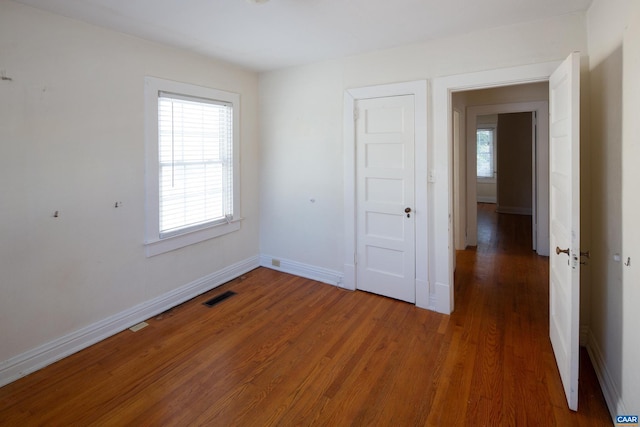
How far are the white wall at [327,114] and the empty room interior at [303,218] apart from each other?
0.02 metres

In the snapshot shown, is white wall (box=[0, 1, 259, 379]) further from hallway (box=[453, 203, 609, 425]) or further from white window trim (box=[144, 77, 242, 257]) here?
hallway (box=[453, 203, 609, 425])

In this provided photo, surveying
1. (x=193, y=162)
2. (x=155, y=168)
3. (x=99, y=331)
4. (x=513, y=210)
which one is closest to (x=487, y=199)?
(x=513, y=210)

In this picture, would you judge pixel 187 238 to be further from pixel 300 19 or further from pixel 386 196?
pixel 300 19

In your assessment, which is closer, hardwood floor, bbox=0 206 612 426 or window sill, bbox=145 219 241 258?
hardwood floor, bbox=0 206 612 426

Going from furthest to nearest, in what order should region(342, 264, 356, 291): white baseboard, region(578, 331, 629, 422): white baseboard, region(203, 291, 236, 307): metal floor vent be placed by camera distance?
region(342, 264, 356, 291): white baseboard → region(203, 291, 236, 307): metal floor vent → region(578, 331, 629, 422): white baseboard

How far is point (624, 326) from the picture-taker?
176cm

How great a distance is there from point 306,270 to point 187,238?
1.42m

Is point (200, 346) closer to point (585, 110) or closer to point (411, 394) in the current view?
point (411, 394)

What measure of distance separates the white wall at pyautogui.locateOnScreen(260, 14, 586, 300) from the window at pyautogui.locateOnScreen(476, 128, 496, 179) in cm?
811

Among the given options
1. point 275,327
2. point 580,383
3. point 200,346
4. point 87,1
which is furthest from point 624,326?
point 87,1

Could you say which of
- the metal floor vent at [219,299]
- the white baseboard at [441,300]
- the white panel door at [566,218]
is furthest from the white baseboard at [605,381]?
the metal floor vent at [219,299]

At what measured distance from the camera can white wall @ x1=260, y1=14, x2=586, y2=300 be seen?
2.65 metres

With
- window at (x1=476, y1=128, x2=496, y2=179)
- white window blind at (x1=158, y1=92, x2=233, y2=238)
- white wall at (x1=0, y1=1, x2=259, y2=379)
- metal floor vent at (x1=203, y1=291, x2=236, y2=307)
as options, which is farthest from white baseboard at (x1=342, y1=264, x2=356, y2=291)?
window at (x1=476, y1=128, x2=496, y2=179)
